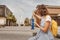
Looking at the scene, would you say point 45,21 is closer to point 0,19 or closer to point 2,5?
point 0,19

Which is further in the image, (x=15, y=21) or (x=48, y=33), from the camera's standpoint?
(x=15, y=21)

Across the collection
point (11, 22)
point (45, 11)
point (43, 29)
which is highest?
point (45, 11)

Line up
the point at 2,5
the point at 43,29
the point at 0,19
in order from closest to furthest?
the point at 43,29
the point at 0,19
the point at 2,5

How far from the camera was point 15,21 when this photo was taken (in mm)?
81812

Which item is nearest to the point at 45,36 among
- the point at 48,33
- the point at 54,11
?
A: the point at 48,33

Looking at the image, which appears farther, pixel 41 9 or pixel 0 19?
pixel 0 19

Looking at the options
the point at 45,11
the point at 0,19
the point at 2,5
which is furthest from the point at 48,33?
the point at 2,5

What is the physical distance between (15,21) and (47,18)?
76326 millimetres

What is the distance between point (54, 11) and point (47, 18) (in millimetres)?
74380

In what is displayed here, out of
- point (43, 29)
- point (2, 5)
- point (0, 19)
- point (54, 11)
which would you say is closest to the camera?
point (43, 29)

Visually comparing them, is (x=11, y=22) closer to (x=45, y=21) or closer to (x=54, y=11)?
(x=54, y=11)

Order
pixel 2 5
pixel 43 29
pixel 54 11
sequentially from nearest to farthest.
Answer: pixel 43 29 < pixel 2 5 < pixel 54 11

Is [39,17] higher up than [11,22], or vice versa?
[39,17]

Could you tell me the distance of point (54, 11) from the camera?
7962 cm
